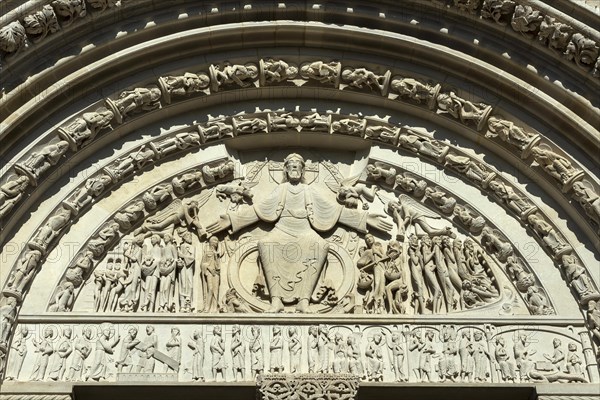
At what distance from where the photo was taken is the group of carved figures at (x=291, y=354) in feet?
31.9

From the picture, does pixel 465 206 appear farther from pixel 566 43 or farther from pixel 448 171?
pixel 566 43

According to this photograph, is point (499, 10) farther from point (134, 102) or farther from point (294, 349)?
point (294, 349)

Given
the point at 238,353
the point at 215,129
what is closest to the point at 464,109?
the point at 215,129

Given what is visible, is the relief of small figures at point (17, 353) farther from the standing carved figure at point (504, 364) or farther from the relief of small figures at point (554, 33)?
the relief of small figures at point (554, 33)

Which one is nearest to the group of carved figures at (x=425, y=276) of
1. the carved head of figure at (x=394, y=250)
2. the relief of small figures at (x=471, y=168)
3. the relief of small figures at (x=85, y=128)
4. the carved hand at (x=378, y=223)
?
the carved head of figure at (x=394, y=250)

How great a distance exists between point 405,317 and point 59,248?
3385 mm

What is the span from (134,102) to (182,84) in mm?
532

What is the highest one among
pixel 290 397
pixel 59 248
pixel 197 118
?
pixel 197 118

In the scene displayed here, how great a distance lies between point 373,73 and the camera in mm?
11219

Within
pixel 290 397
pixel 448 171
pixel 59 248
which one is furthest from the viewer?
pixel 448 171

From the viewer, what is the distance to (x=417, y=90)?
11.1 m

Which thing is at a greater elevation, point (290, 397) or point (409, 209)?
point (409, 209)

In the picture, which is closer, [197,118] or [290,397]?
[290,397]

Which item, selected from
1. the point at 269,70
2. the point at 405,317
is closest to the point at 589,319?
the point at 405,317
